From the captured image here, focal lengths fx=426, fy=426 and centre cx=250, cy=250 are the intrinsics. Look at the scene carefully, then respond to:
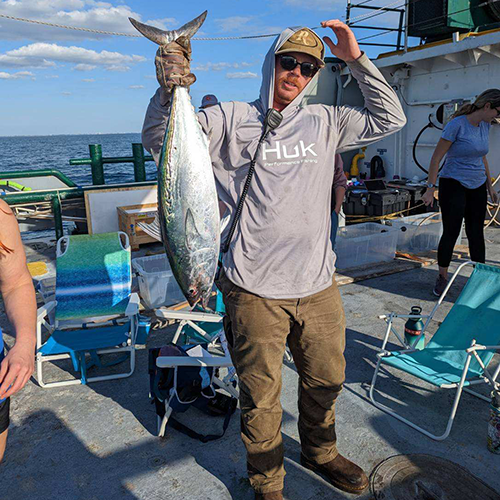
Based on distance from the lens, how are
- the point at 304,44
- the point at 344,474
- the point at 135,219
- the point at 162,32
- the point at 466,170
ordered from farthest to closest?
the point at 135,219 < the point at 466,170 < the point at 344,474 < the point at 304,44 < the point at 162,32

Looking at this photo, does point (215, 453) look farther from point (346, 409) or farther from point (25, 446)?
point (25, 446)

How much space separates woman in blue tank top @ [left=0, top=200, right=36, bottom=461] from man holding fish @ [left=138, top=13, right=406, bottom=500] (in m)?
0.68

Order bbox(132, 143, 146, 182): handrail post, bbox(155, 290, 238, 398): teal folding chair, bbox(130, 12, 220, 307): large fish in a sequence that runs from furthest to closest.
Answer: bbox(132, 143, 146, 182): handrail post → bbox(155, 290, 238, 398): teal folding chair → bbox(130, 12, 220, 307): large fish

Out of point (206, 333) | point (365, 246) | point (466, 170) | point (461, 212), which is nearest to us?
point (206, 333)

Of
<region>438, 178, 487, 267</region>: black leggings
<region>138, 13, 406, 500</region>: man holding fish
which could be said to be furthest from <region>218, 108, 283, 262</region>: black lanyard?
<region>438, 178, 487, 267</region>: black leggings

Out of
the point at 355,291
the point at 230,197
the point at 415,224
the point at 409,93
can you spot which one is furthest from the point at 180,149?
the point at 409,93

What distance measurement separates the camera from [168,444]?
2668 millimetres

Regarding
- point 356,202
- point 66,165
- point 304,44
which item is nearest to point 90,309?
point 304,44

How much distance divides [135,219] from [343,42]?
5132 millimetres

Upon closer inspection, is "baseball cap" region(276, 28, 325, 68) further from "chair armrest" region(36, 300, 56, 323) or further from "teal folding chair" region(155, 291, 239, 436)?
"chair armrest" region(36, 300, 56, 323)

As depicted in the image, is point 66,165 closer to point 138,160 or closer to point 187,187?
point 138,160

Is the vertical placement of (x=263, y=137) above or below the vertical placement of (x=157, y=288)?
above

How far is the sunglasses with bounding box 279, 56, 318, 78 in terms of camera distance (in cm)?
190

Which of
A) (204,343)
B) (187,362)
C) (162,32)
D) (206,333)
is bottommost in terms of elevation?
(206,333)
